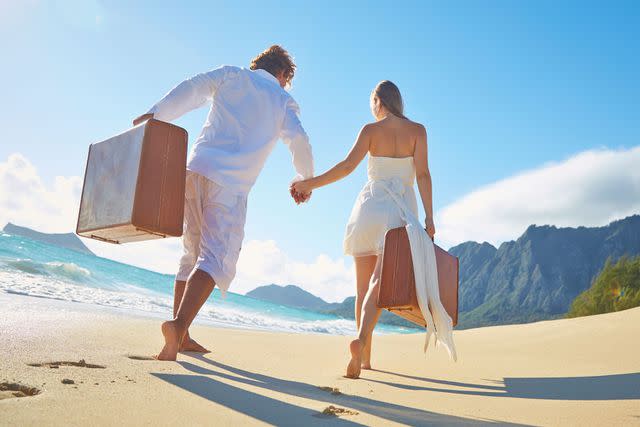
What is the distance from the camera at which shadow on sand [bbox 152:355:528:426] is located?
1.75 meters

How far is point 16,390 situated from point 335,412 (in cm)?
106

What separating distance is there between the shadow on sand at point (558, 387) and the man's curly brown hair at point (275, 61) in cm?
224

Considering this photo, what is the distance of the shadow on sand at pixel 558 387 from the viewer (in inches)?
106

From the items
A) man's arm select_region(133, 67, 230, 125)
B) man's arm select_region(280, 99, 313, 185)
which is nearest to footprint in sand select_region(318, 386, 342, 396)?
man's arm select_region(280, 99, 313, 185)

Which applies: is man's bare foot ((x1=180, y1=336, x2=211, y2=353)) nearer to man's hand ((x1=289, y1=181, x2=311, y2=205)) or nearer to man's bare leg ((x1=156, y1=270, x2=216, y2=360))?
man's bare leg ((x1=156, y1=270, x2=216, y2=360))

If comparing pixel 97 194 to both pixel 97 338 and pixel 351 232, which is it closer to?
pixel 97 338

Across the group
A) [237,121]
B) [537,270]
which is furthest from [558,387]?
[537,270]

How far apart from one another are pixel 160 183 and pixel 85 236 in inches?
25.5

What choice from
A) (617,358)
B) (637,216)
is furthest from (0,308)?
(637,216)

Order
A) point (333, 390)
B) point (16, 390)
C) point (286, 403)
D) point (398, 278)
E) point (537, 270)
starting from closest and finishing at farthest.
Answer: point (16, 390)
point (286, 403)
point (333, 390)
point (398, 278)
point (537, 270)

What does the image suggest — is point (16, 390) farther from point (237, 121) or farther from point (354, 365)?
point (237, 121)

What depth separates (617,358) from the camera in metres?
4.17

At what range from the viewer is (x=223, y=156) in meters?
3.28

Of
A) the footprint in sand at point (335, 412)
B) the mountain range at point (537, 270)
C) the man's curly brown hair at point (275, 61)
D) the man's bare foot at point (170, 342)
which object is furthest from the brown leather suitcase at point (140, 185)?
the mountain range at point (537, 270)
